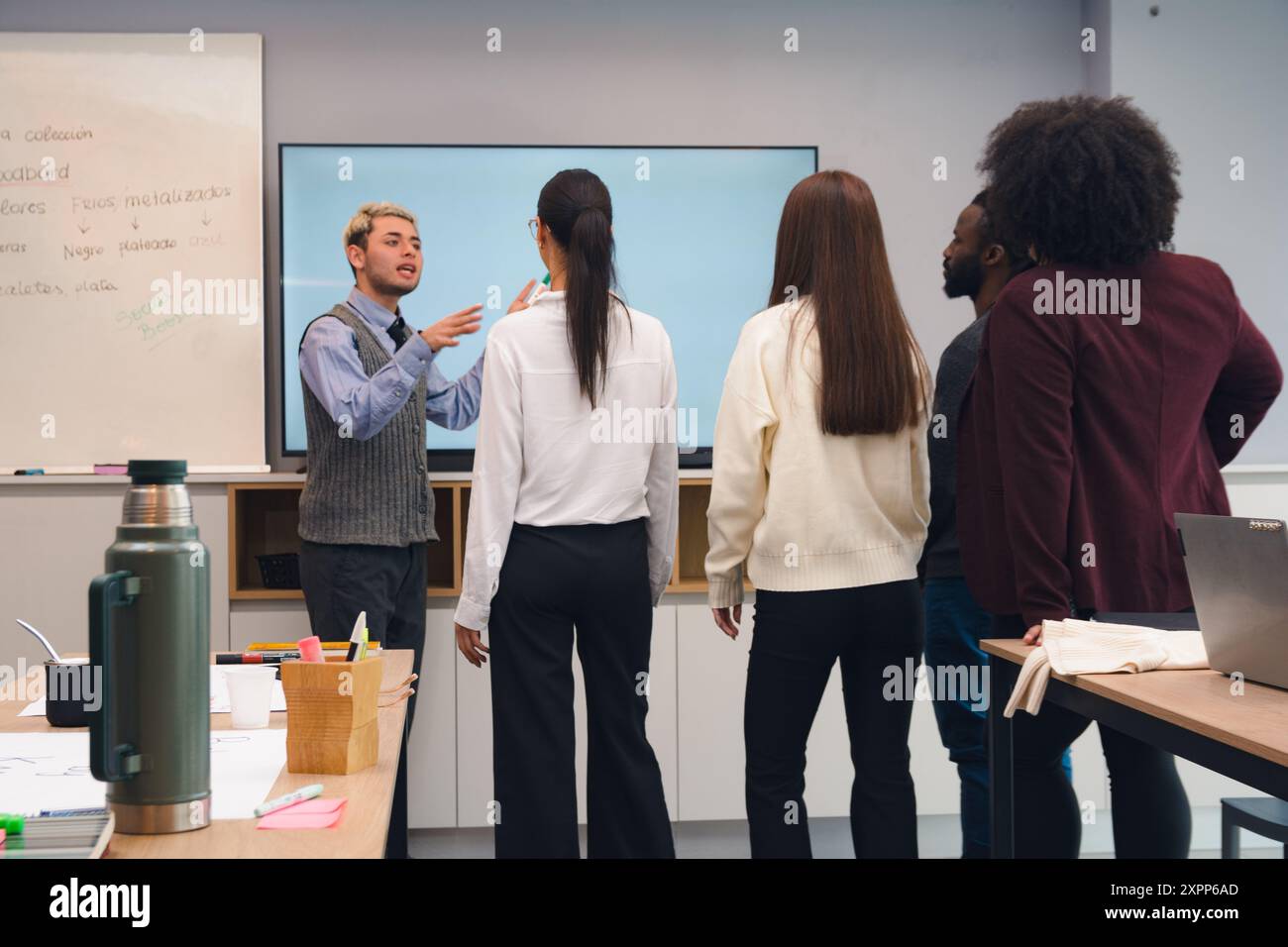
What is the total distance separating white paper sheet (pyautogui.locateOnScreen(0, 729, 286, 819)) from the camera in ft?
3.56

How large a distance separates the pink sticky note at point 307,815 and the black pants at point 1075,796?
1.15 meters

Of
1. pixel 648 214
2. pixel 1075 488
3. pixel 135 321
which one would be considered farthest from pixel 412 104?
pixel 1075 488

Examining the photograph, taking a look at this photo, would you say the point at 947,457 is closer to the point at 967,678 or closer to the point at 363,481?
the point at 967,678

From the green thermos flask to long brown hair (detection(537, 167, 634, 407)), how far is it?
1.26 m

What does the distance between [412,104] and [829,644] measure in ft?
8.34

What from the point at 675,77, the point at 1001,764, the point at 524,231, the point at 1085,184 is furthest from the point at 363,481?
the point at 675,77

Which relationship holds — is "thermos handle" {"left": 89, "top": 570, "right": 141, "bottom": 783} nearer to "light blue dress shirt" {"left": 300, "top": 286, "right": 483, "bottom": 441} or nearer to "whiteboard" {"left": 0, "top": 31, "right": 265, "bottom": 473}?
"light blue dress shirt" {"left": 300, "top": 286, "right": 483, "bottom": 441}

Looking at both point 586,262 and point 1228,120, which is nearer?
point 586,262

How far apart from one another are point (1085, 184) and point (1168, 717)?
0.90 meters

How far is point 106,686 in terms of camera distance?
0.93m

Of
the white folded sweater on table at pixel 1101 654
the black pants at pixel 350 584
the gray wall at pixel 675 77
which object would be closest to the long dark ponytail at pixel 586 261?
the black pants at pixel 350 584

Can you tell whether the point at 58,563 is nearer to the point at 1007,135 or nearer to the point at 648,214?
the point at 648,214

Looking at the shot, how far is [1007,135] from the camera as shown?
2.00 m
